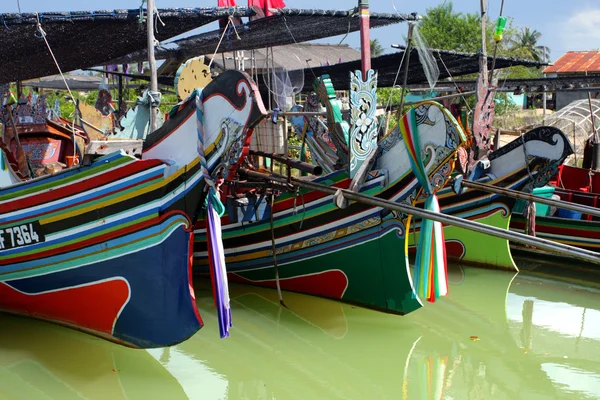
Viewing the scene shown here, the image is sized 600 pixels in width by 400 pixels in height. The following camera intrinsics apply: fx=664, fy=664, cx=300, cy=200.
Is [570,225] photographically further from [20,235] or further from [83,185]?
[20,235]

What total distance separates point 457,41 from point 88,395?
2553 cm

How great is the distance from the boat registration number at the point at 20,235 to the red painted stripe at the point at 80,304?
474mm

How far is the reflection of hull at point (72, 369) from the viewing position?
4.91 metres

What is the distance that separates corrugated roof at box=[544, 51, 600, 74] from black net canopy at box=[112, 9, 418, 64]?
53.1 feet

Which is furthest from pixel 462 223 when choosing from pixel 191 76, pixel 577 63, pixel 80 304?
pixel 577 63

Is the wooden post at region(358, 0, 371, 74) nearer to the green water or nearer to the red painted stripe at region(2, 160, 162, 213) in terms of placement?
the red painted stripe at region(2, 160, 162, 213)

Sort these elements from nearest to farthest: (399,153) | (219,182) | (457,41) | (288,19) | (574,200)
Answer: (219,182) < (399,153) < (288,19) < (574,200) < (457,41)

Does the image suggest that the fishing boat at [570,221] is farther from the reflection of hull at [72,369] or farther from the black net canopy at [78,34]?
the reflection of hull at [72,369]

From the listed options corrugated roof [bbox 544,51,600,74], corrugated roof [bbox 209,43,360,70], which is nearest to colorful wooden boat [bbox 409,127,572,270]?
corrugated roof [bbox 209,43,360,70]

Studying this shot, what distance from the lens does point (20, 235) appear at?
5672mm

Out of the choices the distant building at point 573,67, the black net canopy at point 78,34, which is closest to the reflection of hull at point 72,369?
the black net canopy at point 78,34

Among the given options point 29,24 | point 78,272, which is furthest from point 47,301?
point 29,24

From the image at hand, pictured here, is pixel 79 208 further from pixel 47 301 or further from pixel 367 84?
pixel 367 84

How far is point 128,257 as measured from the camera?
16.7ft
